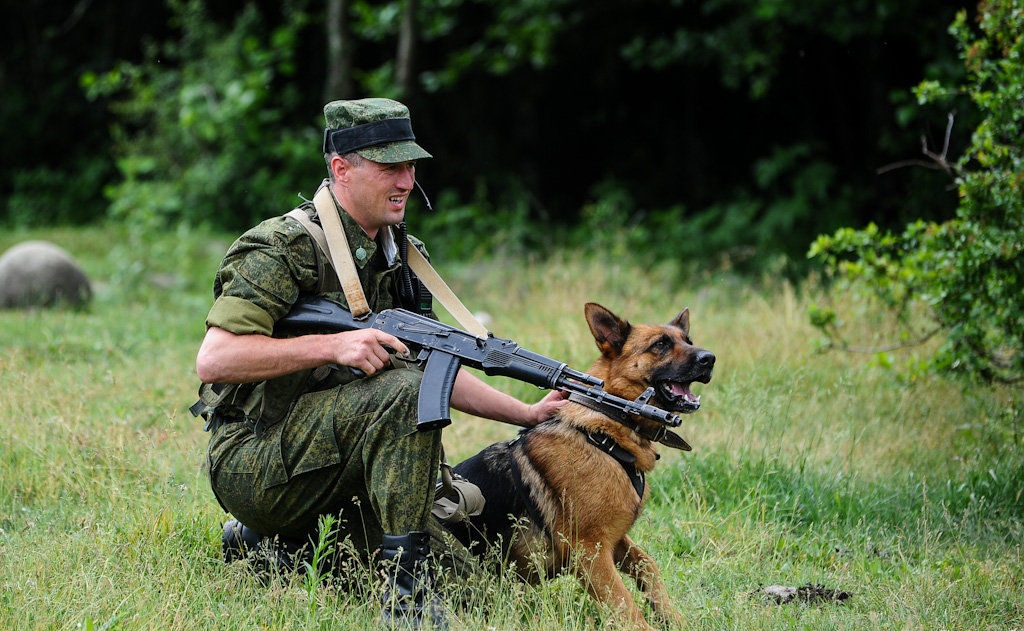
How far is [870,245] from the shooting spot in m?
6.38

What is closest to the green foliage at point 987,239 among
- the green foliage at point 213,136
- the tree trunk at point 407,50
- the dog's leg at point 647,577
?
the dog's leg at point 647,577

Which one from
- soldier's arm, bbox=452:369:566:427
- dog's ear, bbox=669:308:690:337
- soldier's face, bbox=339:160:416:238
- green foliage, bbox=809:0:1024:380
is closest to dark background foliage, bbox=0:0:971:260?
green foliage, bbox=809:0:1024:380

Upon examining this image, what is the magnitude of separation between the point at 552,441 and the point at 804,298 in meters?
5.30

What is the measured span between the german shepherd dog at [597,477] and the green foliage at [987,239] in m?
2.42

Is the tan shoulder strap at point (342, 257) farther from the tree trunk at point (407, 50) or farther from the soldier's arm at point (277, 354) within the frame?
the tree trunk at point (407, 50)

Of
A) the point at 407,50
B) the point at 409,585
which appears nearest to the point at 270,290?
the point at 409,585

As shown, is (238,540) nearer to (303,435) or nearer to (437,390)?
(303,435)

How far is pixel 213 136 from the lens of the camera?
48.0 ft

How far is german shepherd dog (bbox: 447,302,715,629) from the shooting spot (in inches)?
147

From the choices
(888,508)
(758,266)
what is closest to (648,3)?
(758,266)

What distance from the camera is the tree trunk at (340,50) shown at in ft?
46.3

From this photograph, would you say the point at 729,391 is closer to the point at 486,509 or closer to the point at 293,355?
the point at 486,509

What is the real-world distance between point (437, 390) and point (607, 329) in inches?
37.7

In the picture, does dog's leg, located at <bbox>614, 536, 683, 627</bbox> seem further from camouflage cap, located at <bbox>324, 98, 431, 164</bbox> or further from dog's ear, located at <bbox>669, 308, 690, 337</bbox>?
camouflage cap, located at <bbox>324, 98, 431, 164</bbox>
